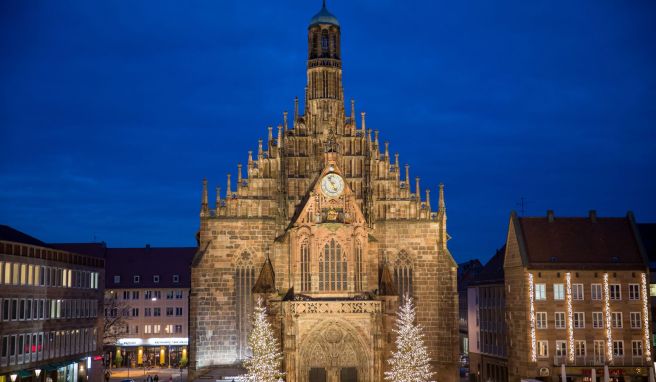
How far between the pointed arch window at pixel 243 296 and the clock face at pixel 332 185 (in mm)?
8895

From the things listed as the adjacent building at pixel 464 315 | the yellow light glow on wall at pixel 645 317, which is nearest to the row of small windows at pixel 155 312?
the adjacent building at pixel 464 315

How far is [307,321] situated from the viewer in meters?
61.5

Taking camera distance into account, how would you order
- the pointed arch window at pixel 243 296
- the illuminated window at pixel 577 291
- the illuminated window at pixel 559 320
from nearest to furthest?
the pointed arch window at pixel 243 296, the illuminated window at pixel 559 320, the illuminated window at pixel 577 291

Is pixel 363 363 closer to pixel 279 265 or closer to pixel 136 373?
pixel 279 265

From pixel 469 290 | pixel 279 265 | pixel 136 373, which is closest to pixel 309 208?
pixel 279 265

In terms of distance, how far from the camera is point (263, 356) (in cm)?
5869

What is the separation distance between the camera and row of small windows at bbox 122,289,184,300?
11044 cm

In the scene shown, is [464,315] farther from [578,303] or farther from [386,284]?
[386,284]

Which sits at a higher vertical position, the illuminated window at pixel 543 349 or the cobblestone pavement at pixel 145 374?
the illuminated window at pixel 543 349

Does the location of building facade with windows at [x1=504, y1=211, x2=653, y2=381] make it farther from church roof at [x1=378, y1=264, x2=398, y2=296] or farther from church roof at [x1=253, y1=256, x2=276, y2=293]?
church roof at [x1=253, y1=256, x2=276, y2=293]

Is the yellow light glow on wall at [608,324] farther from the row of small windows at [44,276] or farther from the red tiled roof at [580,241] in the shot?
the row of small windows at [44,276]

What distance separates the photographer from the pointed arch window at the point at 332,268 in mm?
63188

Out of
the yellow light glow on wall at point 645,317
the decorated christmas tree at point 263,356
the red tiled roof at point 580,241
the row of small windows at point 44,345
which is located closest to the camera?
the decorated christmas tree at point 263,356

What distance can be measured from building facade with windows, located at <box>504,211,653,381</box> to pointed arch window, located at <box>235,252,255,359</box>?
21.9 meters
